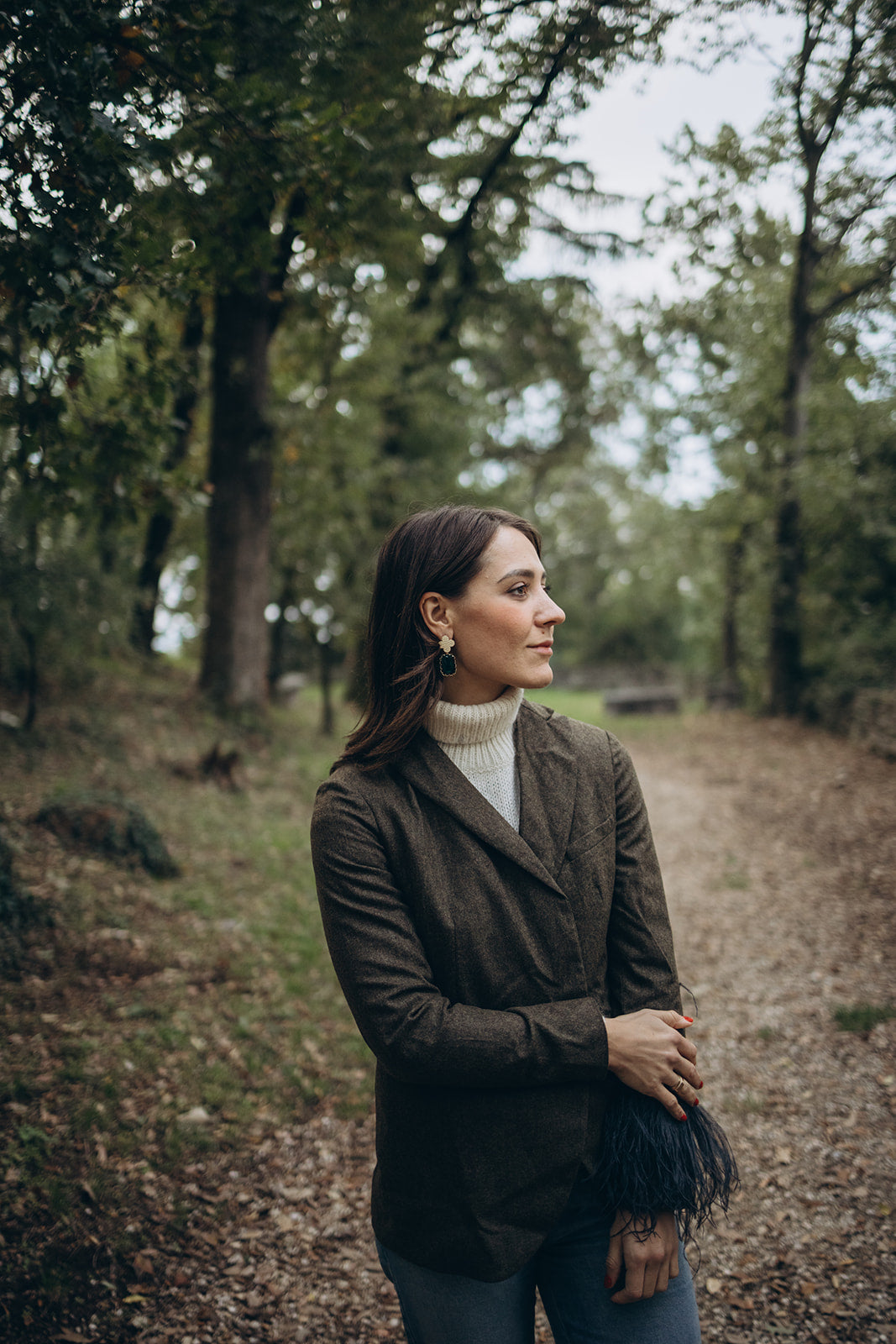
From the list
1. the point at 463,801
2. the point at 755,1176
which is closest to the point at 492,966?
the point at 463,801

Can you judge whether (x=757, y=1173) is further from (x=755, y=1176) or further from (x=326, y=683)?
(x=326, y=683)

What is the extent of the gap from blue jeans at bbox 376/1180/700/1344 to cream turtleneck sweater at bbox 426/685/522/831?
89cm

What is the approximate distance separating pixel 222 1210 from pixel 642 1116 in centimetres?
251

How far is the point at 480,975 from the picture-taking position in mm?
1863

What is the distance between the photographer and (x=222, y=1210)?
11.5ft

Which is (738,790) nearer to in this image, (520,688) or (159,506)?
(159,506)

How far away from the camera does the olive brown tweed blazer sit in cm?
175

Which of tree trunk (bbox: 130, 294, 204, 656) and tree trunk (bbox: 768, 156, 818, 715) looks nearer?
tree trunk (bbox: 130, 294, 204, 656)

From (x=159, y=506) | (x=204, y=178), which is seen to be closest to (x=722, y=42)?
(x=204, y=178)

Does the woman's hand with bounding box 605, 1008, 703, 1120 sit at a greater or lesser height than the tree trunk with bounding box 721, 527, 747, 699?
lesser

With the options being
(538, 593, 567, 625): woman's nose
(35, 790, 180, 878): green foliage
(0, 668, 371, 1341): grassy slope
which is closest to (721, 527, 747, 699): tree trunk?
(0, 668, 371, 1341): grassy slope

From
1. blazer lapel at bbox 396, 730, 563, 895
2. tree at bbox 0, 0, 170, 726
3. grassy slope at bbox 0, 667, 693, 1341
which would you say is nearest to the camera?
blazer lapel at bbox 396, 730, 563, 895

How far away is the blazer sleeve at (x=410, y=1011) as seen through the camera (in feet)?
5.67

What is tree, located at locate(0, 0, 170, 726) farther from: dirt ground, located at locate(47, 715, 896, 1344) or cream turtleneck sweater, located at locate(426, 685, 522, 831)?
dirt ground, located at locate(47, 715, 896, 1344)
